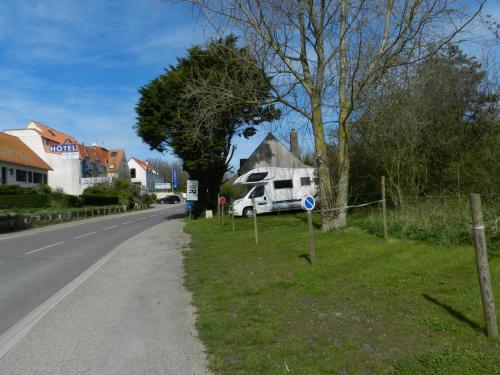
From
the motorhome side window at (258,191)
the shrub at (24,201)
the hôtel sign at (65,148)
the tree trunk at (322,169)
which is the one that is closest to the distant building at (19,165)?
the hôtel sign at (65,148)

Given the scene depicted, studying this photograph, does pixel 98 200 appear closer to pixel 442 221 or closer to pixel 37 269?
pixel 37 269

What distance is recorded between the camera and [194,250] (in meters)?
14.1

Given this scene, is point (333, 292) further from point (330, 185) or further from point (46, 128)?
point (46, 128)

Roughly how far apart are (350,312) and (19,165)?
55.0 metres

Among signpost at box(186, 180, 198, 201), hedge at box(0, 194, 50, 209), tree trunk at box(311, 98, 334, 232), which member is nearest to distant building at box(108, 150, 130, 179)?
hedge at box(0, 194, 50, 209)

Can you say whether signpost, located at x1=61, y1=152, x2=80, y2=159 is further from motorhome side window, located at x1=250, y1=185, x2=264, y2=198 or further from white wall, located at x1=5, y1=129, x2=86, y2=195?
motorhome side window, located at x1=250, y1=185, x2=264, y2=198

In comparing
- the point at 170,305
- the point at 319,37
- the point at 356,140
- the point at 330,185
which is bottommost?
the point at 170,305

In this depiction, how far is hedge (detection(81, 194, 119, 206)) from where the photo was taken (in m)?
48.1

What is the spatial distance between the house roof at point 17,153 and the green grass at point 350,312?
159ft

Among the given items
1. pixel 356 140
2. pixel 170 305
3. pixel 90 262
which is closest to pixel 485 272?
pixel 170 305

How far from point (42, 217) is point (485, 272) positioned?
31.8m

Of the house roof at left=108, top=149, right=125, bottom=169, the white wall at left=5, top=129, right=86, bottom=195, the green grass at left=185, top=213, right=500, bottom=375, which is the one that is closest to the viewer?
the green grass at left=185, top=213, right=500, bottom=375

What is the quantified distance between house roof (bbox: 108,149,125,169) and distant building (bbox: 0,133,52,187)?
30754 millimetres

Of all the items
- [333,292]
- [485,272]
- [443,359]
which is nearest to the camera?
[443,359]
